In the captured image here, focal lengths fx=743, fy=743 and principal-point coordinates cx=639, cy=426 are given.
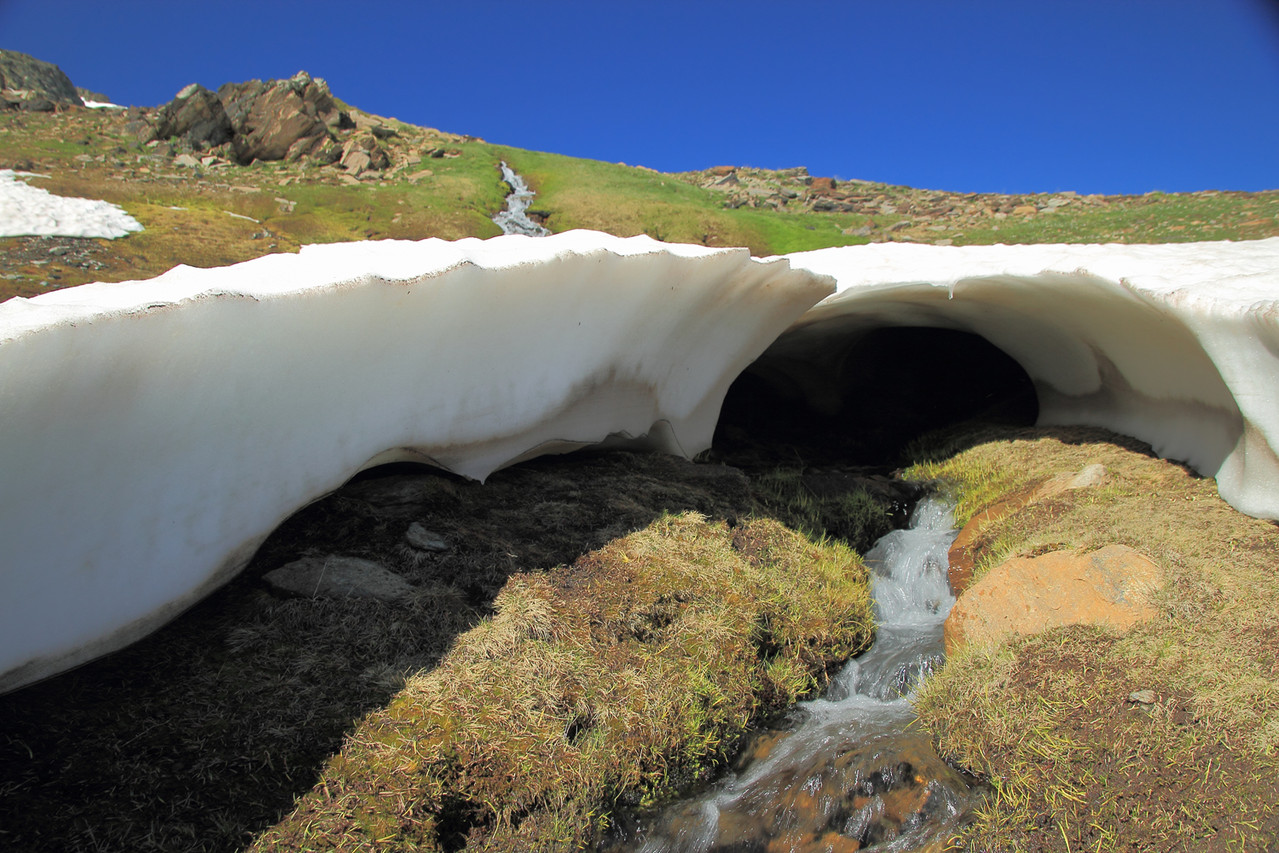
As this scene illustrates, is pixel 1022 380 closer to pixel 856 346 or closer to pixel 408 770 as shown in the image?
pixel 856 346

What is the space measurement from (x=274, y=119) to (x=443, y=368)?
110 ft

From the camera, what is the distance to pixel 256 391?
4.23m

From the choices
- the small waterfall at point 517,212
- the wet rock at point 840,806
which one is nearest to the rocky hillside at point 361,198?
the small waterfall at point 517,212

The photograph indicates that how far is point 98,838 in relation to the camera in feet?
9.77

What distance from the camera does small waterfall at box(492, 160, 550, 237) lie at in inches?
1071

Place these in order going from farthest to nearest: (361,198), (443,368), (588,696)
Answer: (361,198)
(443,368)
(588,696)

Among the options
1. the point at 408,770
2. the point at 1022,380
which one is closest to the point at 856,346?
the point at 1022,380

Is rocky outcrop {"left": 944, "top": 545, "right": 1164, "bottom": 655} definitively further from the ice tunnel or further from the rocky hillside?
the rocky hillside

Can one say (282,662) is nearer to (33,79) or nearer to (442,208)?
(442,208)

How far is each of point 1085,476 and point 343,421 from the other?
20.5ft

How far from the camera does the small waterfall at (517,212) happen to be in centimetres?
2720

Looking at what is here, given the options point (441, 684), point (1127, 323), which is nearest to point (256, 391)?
point (441, 684)

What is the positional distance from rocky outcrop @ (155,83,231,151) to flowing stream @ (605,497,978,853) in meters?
36.6

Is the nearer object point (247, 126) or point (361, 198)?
point (361, 198)
